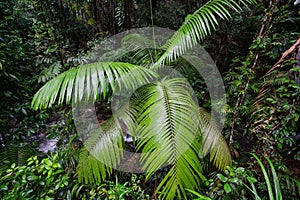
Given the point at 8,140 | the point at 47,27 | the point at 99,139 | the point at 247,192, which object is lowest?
the point at 247,192

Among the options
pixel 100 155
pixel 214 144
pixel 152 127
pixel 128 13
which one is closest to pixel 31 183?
pixel 100 155

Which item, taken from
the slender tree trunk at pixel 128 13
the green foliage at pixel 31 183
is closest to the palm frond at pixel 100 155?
the green foliage at pixel 31 183

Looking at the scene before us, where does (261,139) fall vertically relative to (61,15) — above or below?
below

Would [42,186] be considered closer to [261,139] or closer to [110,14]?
[261,139]

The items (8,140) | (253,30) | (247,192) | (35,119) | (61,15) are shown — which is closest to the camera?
(247,192)

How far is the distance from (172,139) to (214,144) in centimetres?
38

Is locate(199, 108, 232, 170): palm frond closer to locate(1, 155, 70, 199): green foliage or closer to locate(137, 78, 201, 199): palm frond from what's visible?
locate(137, 78, 201, 199): palm frond

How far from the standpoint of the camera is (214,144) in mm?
1264

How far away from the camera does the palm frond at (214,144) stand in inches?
48.0

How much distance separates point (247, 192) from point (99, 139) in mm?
1034

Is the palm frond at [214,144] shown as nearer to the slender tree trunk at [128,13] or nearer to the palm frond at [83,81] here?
the palm frond at [83,81]

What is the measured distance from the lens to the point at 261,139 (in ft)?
4.19

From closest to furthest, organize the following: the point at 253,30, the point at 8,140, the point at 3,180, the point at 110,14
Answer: the point at 3,180 → the point at 8,140 → the point at 253,30 → the point at 110,14

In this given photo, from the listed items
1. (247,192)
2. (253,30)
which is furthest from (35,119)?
(253,30)
